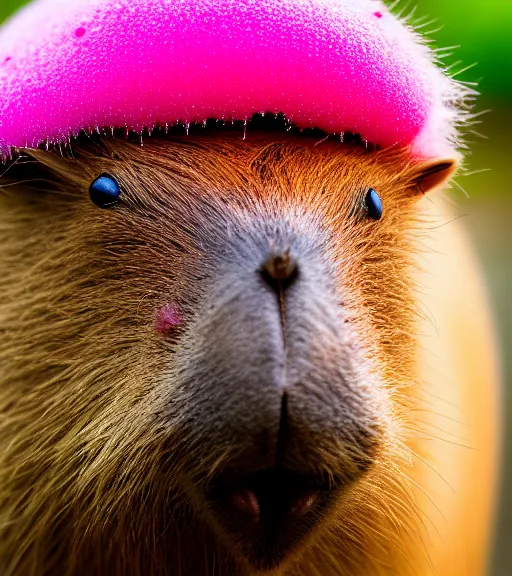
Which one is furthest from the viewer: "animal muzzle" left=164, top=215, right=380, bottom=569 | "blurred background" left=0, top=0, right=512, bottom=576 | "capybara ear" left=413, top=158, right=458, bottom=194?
"blurred background" left=0, top=0, right=512, bottom=576

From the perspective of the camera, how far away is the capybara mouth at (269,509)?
678 millimetres

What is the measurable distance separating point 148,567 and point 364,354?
12.1 inches

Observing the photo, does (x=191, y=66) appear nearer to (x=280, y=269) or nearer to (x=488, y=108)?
(x=280, y=269)

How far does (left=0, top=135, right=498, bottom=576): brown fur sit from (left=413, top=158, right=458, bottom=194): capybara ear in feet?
0.08

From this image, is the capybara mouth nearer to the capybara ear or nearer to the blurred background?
the capybara ear

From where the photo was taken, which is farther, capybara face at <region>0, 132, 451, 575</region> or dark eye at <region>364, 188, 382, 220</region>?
dark eye at <region>364, 188, 382, 220</region>


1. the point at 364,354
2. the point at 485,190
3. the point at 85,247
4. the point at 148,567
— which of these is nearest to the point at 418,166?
the point at 364,354

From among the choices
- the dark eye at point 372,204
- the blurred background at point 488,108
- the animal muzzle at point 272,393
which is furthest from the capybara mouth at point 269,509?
the blurred background at point 488,108

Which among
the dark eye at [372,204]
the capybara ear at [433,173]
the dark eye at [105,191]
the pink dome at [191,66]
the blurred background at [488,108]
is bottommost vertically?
the dark eye at [105,191]

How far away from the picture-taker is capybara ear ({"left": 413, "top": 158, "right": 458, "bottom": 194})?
850mm

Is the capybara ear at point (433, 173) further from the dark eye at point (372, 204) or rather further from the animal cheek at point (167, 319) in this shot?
the animal cheek at point (167, 319)

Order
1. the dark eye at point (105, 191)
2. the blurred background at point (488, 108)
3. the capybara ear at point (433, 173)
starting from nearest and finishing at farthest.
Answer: the dark eye at point (105, 191)
the capybara ear at point (433, 173)
the blurred background at point (488, 108)

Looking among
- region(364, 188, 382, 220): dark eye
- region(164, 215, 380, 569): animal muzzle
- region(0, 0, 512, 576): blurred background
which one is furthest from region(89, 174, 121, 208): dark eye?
region(0, 0, 512, 576): blurred background

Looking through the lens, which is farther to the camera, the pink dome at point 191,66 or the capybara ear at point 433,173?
the capybara ear at point 433,173
